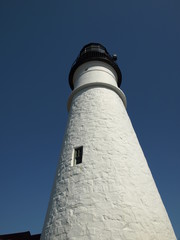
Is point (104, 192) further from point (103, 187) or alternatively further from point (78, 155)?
point (78, 155)

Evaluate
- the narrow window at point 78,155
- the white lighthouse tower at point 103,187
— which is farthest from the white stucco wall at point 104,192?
the narrow window at point 78,155

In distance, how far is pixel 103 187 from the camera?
444 centimetres

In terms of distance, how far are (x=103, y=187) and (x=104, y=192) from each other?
131 mm

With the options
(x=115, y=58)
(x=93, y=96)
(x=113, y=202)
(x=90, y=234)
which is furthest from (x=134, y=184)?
(x=115, y=58)

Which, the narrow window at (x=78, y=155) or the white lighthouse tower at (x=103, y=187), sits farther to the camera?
the narrow window at (x=78, y=155)

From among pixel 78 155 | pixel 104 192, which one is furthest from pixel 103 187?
pixel 78 155

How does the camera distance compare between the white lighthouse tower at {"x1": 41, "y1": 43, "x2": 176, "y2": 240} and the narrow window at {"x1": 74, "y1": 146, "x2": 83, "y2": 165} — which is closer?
the white lighthouse tower at {"x1": 41, "y1": 43, "x2": 176, "y2": 240}

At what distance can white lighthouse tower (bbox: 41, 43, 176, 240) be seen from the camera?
154 inches

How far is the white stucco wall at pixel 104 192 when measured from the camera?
3.89m

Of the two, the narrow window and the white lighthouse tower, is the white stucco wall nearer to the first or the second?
the white lighthouse tower

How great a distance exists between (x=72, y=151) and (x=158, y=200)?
9.79 ft

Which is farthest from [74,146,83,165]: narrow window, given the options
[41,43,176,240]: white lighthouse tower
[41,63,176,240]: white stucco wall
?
[41,63,176,240]: white stucco wall

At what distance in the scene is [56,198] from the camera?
484cm

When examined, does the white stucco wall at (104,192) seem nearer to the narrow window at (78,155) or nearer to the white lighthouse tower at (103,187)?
the white lighthouse tower at (103,187)
